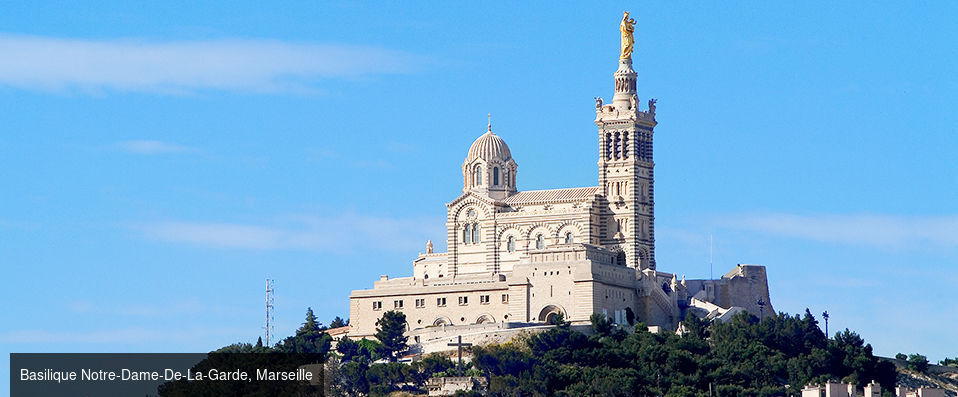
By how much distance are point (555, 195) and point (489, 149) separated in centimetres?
601

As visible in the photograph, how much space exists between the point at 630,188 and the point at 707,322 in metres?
11.2

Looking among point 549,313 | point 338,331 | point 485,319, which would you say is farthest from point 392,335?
point 338,331

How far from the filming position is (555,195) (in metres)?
157

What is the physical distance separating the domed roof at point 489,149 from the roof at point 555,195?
3173 mm

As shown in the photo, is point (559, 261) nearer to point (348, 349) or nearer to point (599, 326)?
point (599, 326)

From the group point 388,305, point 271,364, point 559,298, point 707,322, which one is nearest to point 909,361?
point 707,322

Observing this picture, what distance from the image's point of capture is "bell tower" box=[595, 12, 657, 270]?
154500 millimetres

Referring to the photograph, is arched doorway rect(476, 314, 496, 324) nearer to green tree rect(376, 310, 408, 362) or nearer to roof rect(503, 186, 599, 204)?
green tree rect(376, 310, 408, 362)

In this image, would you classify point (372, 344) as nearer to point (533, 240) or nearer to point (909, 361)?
point (533, 240)

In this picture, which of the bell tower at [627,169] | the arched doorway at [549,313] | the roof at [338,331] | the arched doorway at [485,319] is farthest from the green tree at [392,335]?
the bell tower at [627,169]

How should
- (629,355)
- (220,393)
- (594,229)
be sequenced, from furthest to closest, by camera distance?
(594,229), (629,355), (220,393)

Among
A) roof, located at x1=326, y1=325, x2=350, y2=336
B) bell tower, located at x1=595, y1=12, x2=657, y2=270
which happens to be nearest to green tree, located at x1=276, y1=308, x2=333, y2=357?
roof, located at x1=326, y1=325, x2=350, y2=336

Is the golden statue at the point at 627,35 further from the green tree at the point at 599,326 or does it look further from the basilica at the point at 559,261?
the green tree at the point at 599,326

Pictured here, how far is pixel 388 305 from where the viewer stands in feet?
506
